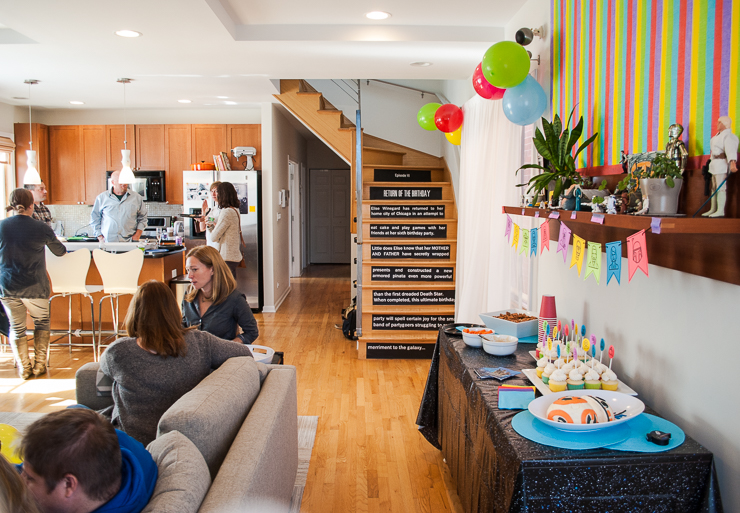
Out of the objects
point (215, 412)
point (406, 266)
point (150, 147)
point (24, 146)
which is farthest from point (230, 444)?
point (24, 146)

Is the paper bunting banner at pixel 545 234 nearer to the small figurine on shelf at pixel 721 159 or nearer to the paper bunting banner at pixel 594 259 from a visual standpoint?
the paper bunting banner at pixel 594 259

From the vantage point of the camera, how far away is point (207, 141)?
23.6ft

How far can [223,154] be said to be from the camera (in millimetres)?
6887

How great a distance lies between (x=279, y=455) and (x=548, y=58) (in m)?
2.43

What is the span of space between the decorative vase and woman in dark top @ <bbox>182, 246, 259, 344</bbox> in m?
2.04

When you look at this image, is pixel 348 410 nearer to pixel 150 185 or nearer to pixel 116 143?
pixel 150 185

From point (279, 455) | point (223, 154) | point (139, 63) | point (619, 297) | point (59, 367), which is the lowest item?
point (59, 367)

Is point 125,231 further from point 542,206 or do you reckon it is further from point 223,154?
point 542,206

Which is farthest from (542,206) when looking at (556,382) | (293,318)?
(293,318)

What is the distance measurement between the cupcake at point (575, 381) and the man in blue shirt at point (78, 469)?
144 cm

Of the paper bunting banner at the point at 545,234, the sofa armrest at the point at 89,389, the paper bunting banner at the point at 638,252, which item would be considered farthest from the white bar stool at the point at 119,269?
the paper bunting banner at the point at 638,252

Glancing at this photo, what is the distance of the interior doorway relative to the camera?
1110 cm

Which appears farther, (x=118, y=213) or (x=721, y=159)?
(x=118, y=213)

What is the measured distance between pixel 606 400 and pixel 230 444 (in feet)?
4.22
